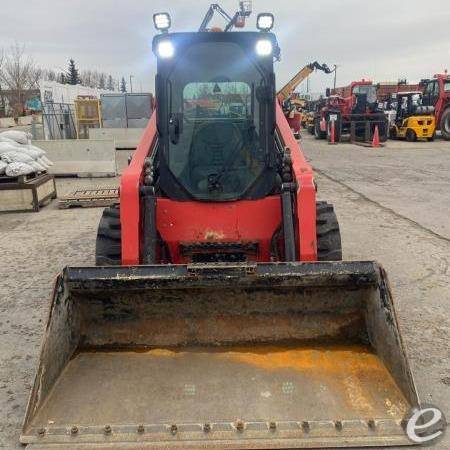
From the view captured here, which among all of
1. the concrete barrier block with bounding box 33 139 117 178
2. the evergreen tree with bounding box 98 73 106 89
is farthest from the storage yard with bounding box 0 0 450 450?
the evergreen tree with bounding box 98 73 106 89

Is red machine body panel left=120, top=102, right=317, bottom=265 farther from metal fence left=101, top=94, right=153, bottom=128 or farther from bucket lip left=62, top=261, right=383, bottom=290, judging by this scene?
metal fence left=101, top=94, right=153, bottom=128

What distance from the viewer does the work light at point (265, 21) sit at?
380cm

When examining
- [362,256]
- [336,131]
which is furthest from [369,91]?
[362,256]

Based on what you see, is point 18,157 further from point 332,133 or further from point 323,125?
point 323,125

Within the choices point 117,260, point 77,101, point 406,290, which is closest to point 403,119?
point 77,101

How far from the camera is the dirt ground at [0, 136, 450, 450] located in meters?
3.19

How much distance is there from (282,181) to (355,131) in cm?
1760

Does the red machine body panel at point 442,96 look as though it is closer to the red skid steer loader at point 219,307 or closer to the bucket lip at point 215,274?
the red skid steer loader at point 219,307

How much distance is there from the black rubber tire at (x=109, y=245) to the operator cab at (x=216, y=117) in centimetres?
53

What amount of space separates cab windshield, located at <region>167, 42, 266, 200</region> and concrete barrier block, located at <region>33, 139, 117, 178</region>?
845 centimetres

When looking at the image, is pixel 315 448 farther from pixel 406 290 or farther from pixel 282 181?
pixel 406 290

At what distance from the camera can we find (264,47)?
3.73 metres

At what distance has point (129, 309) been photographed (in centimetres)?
311

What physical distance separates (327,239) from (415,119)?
17876 millimetres
